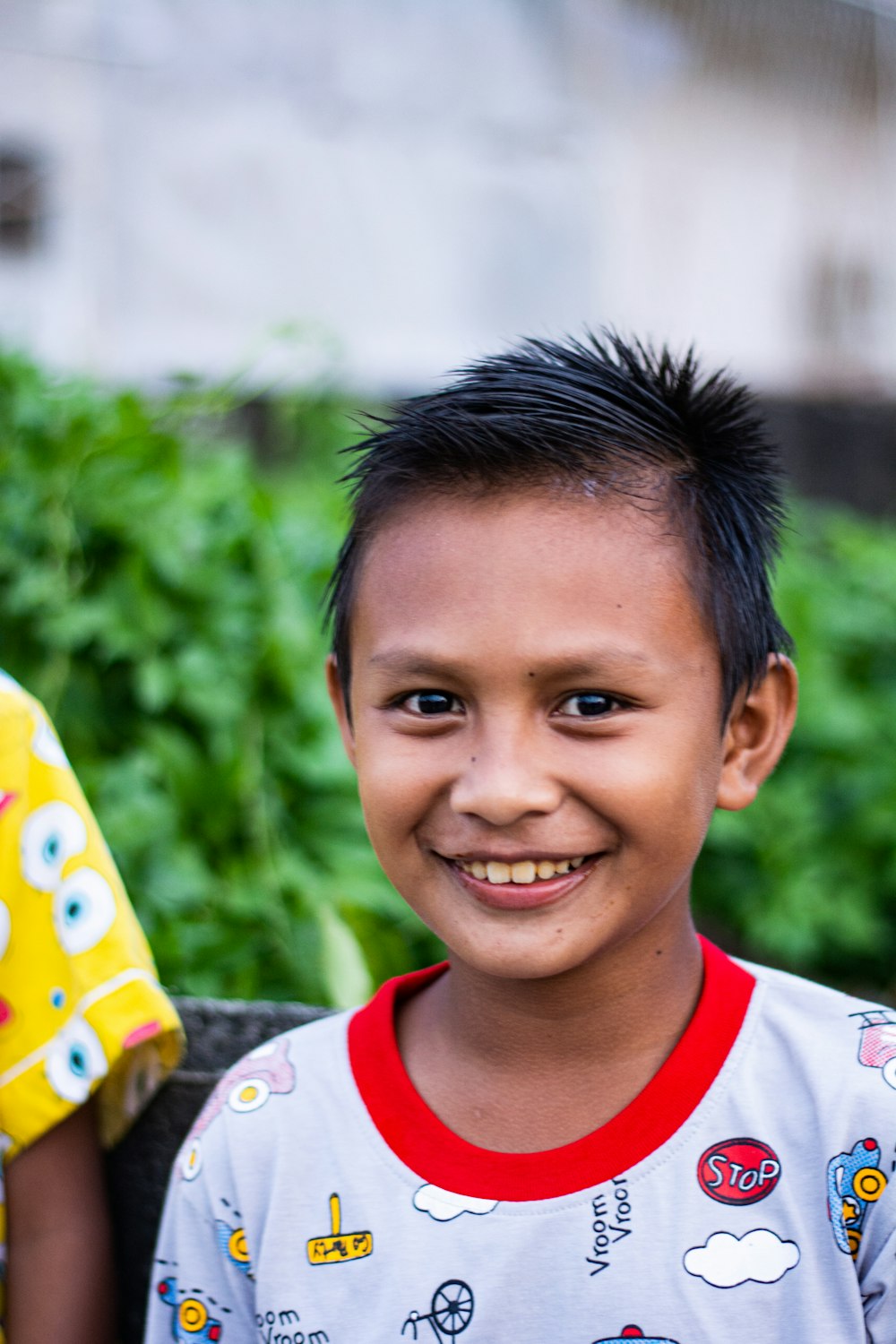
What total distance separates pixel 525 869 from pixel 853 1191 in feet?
1.32

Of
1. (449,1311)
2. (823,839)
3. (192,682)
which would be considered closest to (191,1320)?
(449,1311)

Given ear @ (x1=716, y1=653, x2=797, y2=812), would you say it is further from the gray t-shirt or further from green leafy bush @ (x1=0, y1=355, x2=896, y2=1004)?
green leafy bush @ (x1=0, y1=355, x2=896, y2=1004)

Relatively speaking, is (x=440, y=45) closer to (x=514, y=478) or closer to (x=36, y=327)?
(x=36, y=327)

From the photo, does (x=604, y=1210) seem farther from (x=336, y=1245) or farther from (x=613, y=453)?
(x=613, y=453)

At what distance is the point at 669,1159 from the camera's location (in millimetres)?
1216

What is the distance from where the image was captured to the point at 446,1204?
1.24 metres

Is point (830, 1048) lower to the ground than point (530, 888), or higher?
lower

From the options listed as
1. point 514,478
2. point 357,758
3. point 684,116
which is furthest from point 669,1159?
point 684,116

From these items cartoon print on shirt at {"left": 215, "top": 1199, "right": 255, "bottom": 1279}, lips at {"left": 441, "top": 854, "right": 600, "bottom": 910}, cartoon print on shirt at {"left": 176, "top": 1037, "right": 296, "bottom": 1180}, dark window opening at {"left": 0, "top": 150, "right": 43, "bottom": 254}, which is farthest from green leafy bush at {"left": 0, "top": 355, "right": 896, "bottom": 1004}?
dark window opening at {"left": 0, "top": 150, "right": 43, "bottom": 254}

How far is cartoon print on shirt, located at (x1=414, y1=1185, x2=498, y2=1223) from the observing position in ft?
4.02

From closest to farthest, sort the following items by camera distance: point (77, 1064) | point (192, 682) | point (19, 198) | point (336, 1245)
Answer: point (336, 1245) → point (77, 1064) → point (192, 682) → point (19, 198)

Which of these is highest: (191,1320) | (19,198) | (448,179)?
(448,179)

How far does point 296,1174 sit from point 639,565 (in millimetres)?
687

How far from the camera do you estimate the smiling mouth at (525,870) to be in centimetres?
120
